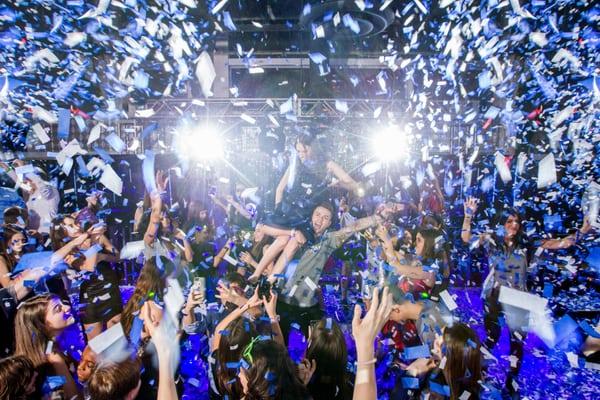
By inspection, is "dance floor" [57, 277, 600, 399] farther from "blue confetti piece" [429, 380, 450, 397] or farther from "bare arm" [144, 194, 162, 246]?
"bare arm" [144, 194, 162, 246]

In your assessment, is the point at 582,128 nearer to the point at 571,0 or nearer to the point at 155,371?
the point at 571,0

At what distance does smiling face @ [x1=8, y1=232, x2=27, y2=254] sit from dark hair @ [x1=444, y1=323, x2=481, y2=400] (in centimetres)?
272

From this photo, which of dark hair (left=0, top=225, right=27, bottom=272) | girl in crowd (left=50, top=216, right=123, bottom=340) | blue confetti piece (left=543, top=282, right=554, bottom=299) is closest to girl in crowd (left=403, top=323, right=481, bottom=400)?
girl in crowd (left=50, top=216, right=123, bottom=340)

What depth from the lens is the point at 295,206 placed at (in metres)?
3.81

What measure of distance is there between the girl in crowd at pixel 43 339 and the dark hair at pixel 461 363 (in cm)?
180

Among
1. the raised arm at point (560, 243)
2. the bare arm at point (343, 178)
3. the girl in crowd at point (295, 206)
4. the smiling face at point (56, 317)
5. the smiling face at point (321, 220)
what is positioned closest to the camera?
the smiling face at point (56, 317)

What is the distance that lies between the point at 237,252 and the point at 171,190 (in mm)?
2380

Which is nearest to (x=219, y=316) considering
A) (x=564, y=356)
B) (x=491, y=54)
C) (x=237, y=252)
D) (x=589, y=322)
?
(x=237, y=252)

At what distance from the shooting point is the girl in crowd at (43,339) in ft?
5.95

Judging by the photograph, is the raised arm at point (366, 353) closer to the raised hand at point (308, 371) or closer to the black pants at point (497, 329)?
the raised hand at point (308, 371)

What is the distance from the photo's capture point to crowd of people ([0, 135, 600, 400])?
5.73 feet

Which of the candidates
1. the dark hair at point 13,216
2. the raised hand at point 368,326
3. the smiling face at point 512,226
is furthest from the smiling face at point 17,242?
the smiling face at point 512,226

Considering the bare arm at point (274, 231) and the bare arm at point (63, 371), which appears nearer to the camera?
the bare arm at point (63, 371)

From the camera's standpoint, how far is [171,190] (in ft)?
19.2
